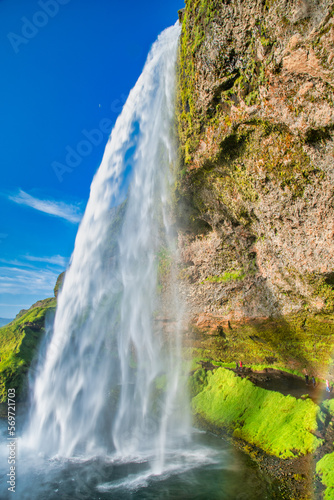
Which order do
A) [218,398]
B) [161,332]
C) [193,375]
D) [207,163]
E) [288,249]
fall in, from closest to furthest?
1. [288,249]
2. [207,163]
3. [218,398]
4. [193,375]
5. [161,332]

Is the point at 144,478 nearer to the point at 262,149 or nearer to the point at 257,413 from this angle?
the point at 257,413

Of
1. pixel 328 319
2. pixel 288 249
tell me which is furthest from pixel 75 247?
pixel 328 319

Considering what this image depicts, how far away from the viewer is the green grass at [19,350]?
69.4 ft

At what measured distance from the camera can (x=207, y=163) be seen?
12.2m

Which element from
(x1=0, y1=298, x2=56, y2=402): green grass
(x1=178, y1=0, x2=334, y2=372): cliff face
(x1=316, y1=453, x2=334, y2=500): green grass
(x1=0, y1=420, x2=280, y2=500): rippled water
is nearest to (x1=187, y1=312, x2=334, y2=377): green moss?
(x1=178, y1=0, x2=334, y2=372): cliff face

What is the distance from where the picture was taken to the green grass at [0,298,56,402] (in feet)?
69.4

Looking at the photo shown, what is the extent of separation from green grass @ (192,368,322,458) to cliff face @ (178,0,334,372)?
4130 mm

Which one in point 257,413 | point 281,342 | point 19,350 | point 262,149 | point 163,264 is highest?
point 262,149

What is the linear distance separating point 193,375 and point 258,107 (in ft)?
57.6

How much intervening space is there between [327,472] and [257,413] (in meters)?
5.12

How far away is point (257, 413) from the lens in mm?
12953

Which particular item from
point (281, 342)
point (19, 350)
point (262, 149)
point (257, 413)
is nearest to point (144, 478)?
point (257, 413)

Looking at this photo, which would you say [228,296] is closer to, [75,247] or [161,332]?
[161,332]

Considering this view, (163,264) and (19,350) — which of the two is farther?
(19,350)
